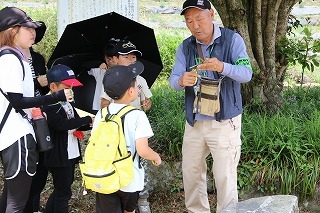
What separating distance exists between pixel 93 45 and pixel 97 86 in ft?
1.29

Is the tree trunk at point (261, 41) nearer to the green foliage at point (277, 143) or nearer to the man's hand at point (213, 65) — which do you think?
the green foliage at point (277, 143)

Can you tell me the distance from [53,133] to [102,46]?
1.05m

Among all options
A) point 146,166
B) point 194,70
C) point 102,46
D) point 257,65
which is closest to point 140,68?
point 194,70

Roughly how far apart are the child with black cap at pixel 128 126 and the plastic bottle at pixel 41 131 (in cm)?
39

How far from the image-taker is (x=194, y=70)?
11.6ft

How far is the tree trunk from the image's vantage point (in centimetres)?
547

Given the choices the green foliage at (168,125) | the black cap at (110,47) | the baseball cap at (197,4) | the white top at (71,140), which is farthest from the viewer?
the green foliage at (168,125)

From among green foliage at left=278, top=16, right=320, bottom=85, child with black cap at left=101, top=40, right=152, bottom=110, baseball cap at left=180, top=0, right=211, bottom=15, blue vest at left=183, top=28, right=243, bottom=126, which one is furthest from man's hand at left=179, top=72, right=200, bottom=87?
green foliage at left=278, top=16, right=320, bottom=85

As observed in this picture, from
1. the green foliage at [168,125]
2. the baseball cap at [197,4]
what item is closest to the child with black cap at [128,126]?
the baseball cap at [197,4]

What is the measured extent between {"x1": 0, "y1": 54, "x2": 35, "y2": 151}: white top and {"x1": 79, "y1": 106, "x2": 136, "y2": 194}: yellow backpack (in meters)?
0.51

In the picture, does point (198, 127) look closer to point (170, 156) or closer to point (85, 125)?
point (85, 125)

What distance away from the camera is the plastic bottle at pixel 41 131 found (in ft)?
11.0

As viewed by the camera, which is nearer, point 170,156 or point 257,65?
point 170,156

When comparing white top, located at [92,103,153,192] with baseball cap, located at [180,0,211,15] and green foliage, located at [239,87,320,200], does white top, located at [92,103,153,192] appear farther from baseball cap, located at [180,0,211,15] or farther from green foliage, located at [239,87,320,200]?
green foliage, located at [239,87,320,200]
